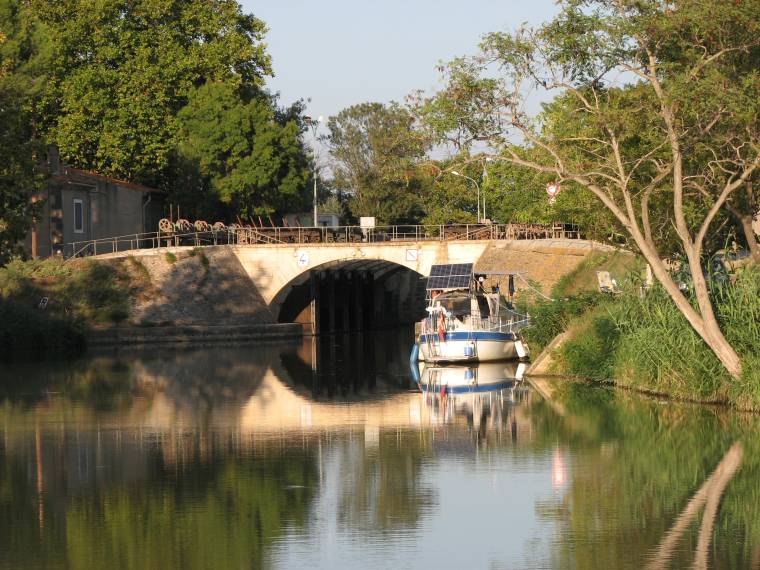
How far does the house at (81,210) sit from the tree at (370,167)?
23.8 m

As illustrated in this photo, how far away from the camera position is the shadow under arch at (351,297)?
3073 inches

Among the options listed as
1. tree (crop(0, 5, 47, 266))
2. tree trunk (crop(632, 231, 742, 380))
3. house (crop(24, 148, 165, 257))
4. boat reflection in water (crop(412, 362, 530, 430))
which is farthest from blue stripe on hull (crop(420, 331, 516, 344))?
house (crop(24, 148, 165, 257))

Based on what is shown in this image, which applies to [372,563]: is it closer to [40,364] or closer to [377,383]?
[377,383]

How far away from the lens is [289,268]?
7400 cm

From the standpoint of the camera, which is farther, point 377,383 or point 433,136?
point 377,383

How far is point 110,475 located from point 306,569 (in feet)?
26.9

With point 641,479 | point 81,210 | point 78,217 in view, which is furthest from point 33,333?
point 641,479

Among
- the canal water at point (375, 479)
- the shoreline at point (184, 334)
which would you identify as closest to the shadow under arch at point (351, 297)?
the shoreline at point (184, 334)

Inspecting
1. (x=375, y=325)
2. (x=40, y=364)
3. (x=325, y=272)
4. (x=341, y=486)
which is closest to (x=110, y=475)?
(x=341, y=486)

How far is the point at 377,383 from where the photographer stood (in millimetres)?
43688

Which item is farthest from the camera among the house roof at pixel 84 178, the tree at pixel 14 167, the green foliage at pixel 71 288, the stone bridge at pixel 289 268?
the house roof at pixel 84 178

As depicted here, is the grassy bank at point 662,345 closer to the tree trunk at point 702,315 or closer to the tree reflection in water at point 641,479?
the tree trunk at point 702,315

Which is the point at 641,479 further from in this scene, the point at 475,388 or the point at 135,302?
the point at 135,302

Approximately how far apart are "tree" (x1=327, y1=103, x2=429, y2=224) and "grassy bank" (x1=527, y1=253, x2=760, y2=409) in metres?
56.3
